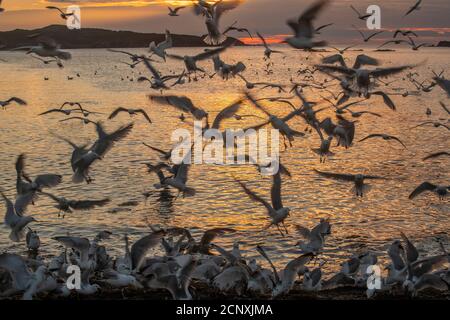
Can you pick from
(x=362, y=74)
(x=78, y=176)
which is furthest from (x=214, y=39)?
(x=78, y=176)

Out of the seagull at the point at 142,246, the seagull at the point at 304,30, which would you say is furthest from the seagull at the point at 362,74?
the seagull at the point at 142,246

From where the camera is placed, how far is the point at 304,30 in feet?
55.5

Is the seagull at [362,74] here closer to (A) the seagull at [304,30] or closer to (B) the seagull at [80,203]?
(A) the seagull at [304,30]

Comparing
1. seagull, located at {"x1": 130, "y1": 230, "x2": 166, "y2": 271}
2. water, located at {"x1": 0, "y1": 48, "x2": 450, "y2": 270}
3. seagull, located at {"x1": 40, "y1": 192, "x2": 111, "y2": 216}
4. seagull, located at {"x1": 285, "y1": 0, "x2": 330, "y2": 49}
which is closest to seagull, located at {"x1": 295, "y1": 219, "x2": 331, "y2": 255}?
water, located at {"x1": 0, "y1": 48, "x2": 450, "y2": 270}

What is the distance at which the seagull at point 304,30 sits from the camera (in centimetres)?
1633

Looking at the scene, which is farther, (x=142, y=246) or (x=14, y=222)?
(x=14, y=222)

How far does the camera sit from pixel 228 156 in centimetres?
2959

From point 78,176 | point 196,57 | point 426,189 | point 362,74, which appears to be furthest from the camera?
point 78,176

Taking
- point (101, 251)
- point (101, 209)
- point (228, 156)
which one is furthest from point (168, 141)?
point (101, 251)

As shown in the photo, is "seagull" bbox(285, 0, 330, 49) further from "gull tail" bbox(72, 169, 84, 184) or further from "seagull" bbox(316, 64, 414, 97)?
"gull tail" bbox(72, 169, 84, 184)

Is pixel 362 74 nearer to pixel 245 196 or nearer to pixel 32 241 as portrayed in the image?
pixel 245 196

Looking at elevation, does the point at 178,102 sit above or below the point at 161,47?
below

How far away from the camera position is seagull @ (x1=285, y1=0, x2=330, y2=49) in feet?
53.6

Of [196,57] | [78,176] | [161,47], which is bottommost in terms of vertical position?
[78,176]
